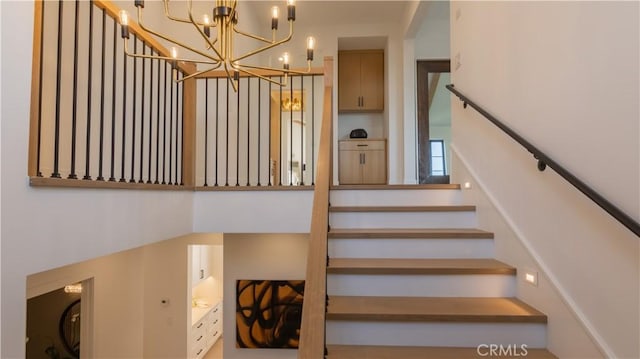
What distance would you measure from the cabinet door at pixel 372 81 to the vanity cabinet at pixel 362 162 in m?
0.73

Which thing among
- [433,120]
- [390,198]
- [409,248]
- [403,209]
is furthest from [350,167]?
[409,248]

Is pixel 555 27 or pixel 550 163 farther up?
pixel 555 27

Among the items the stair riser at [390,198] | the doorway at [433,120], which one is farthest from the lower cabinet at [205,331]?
the doorway at [433,120]

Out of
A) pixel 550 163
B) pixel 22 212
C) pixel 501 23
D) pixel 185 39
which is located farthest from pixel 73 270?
pixel 501 23

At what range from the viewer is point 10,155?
138 cm

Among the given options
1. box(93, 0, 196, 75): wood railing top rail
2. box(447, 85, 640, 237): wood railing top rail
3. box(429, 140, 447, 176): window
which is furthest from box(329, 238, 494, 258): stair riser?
box(429, 140, 447, 176): window

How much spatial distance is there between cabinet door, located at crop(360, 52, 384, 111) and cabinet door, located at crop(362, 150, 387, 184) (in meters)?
0.89

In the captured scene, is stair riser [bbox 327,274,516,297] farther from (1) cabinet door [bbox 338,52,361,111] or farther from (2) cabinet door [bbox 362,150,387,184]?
(1) cabinet door [bbox 338,52,361,111]

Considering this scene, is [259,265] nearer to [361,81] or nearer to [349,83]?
[349,83]

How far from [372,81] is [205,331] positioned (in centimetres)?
520

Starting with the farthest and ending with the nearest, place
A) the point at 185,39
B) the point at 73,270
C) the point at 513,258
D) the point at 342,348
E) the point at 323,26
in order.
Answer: the point at 323,26 → the point at 185,39 → the point at 73,270 → the point at 513,258 → the point at 342,348

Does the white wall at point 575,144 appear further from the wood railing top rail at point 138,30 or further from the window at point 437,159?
the window at point 437,159

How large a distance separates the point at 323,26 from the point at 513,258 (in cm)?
504

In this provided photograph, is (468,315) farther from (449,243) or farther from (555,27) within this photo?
(555,27)
